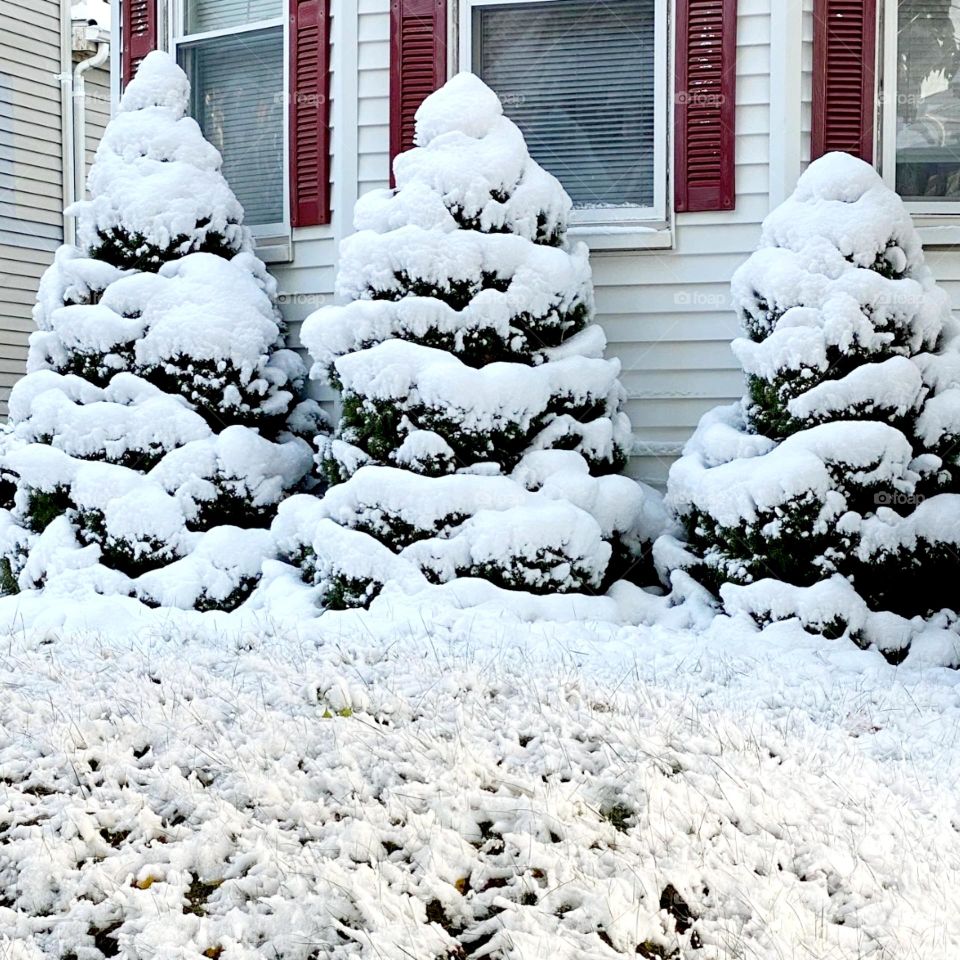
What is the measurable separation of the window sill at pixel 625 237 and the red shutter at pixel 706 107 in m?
0.20

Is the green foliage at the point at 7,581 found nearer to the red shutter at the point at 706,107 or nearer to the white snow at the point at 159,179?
the white snow at the point at 159,179

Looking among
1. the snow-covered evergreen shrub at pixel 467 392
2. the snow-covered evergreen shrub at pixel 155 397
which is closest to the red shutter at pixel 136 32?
the snow-covered evergreen shrub at pixel 155 397

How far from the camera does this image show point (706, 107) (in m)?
7.26

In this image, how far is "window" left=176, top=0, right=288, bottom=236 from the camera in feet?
26.9

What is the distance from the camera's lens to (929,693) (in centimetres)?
510

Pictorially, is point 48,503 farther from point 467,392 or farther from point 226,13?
point 226,13

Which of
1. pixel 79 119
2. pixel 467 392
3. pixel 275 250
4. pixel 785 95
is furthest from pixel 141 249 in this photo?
pixel 79 119

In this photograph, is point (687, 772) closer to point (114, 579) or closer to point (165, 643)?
point (165, 643)

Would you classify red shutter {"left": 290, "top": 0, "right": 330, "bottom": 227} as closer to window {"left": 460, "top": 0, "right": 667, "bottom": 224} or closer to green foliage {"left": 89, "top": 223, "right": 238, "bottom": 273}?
green foliage {"left": 89, "top": 223, "right": 238, "bottom": 273}

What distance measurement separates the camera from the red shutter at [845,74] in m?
7.16

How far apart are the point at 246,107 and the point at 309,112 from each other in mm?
727

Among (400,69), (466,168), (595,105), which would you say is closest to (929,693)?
(466,168)

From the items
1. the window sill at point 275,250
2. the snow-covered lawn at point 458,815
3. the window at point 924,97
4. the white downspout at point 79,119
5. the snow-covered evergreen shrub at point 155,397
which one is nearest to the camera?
the snow-covered lawn at point 458,815

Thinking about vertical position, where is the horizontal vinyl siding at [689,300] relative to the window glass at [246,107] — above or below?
below
